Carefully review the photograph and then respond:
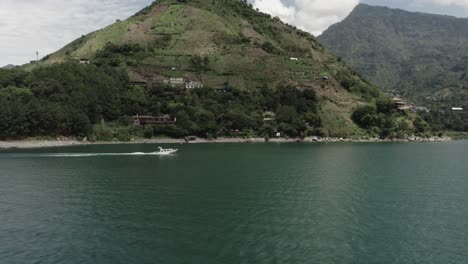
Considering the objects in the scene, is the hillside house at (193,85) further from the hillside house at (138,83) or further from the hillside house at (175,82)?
the hillside house at (138,83)

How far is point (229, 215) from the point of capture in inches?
1652

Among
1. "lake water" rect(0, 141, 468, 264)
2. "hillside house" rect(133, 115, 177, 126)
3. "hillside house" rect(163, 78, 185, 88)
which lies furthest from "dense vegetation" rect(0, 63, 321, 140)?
"lake water" rect(0, 141, 468, 264)

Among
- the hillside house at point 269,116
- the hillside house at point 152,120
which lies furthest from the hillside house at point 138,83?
the hillside house at point 269,116

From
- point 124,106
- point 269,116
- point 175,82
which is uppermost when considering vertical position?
point 175,82

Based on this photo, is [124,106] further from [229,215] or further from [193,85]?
[229,215]

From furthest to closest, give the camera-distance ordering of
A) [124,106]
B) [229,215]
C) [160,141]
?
[124,106] < [160,141] < [229,215]

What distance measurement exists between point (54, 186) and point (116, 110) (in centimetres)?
11250

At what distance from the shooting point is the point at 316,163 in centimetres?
8919

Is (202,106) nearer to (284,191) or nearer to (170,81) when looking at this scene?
(170,81)

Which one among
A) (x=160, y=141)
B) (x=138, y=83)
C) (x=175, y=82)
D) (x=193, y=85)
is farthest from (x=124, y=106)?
(x=193, y=85)

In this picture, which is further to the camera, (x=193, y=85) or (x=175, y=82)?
(x=193, y=85)

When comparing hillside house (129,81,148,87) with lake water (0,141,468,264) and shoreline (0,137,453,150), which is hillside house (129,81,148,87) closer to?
shoreline (0,137,453,150)

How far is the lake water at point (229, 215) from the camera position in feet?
103

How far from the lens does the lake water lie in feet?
103
